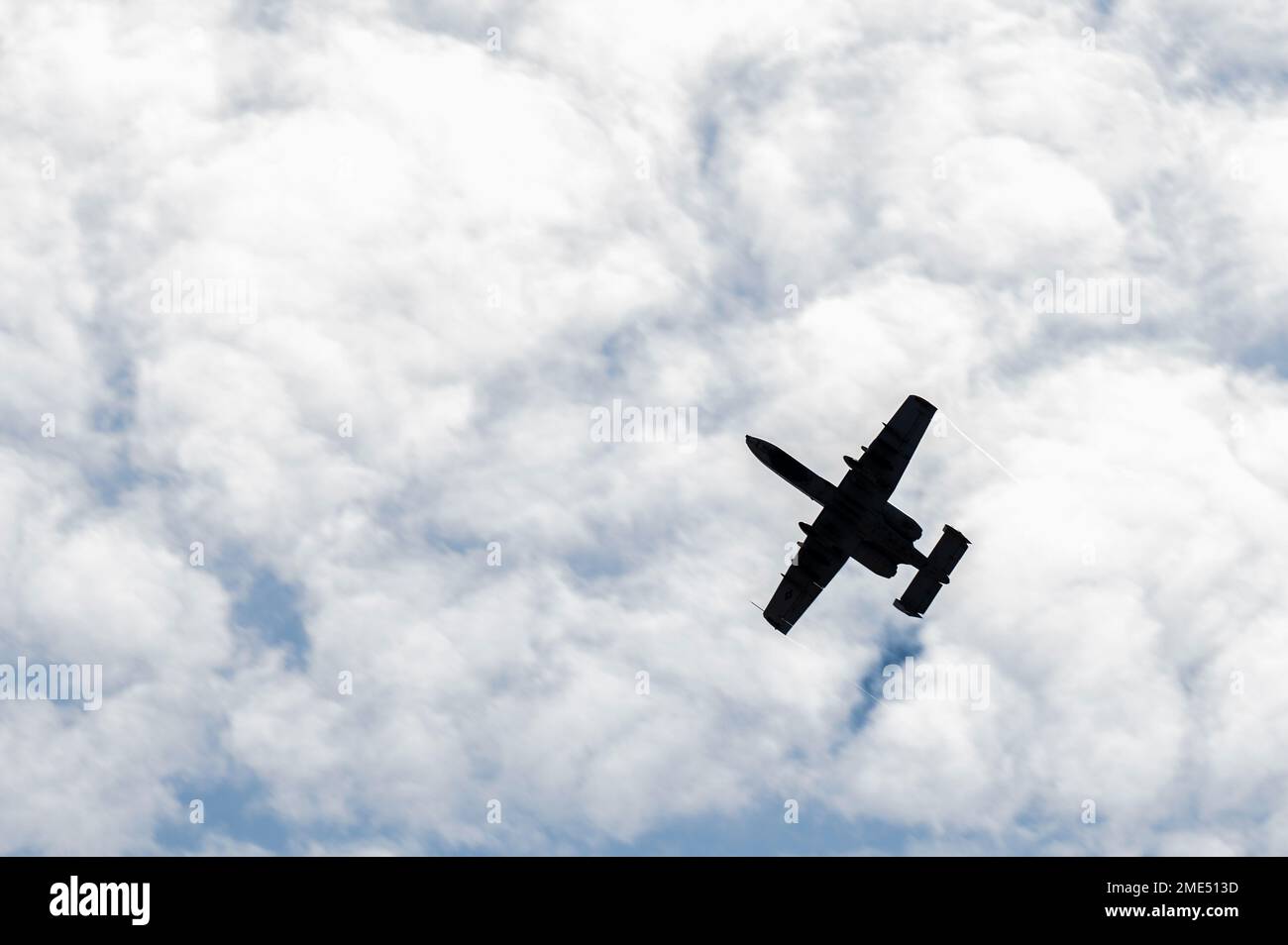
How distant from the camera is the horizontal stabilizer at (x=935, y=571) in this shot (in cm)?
8331

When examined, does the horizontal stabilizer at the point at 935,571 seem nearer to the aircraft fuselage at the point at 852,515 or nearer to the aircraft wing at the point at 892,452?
the aircraft fuselage at the point at 852,515

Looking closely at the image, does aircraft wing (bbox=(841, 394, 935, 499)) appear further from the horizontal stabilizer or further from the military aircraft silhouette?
the horizontal stabilizer

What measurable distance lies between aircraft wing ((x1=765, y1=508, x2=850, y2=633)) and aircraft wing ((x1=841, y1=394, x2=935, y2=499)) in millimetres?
5973

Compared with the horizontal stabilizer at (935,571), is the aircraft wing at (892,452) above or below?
above

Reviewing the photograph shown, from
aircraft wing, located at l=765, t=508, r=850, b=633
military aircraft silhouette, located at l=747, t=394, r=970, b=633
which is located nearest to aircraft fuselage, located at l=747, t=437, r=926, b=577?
military aircraft silhouette, located at l=747, t=394, r=970, b=633

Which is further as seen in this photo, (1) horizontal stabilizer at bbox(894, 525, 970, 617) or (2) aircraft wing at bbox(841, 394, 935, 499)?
(1) horizontal stabilizer at bbox(894, 525, 970, 617)

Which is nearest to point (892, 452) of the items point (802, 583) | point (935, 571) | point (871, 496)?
point (871, 496)

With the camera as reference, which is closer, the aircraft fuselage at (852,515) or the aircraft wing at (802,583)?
the aircraft fuselage at (852,515)

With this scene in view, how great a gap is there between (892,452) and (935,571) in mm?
9403

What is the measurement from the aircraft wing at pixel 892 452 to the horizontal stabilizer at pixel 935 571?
6.35 metres

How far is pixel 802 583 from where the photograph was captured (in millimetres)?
86375

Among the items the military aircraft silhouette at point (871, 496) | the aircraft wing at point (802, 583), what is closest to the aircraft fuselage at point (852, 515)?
the military aircraft silhouette at point (871, 496)

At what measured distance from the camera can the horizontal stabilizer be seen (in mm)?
83312

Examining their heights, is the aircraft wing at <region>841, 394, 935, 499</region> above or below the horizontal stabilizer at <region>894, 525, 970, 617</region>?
above
